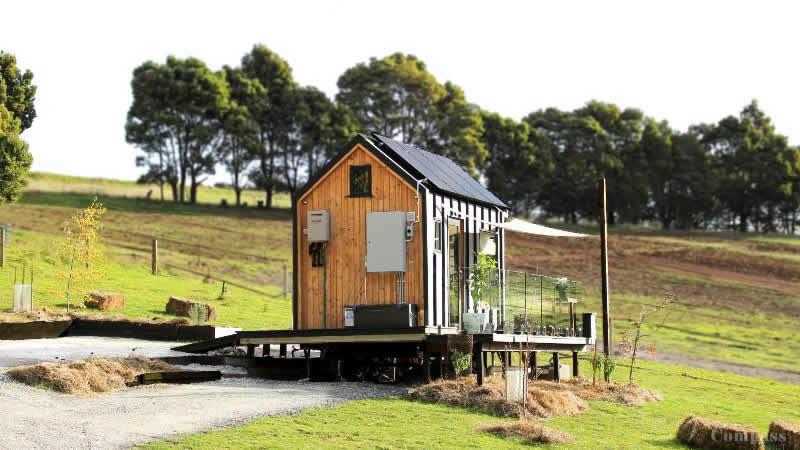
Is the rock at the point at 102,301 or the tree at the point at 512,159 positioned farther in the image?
the tree at the point at 512,159

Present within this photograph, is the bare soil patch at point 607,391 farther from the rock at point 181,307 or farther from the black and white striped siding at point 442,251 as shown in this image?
the rock at point 181,307

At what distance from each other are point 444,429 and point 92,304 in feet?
58.3

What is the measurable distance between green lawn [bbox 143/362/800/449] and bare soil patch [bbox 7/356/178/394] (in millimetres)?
3550

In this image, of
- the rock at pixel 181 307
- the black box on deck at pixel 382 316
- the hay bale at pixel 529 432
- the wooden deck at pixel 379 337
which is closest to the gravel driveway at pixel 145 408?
the wooden deck at pixel 379 337

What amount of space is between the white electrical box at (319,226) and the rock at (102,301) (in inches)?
444

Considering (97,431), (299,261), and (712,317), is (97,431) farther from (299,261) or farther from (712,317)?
(712,317)

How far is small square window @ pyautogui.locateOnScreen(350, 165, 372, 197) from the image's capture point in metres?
20.6

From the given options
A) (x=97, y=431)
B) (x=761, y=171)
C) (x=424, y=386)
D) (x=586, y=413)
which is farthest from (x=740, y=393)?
(x=761, y=171)

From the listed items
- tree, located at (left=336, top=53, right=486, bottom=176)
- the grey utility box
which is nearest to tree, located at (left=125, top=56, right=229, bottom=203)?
tree, located at (left=336, top=53, right=486, bottom=176)

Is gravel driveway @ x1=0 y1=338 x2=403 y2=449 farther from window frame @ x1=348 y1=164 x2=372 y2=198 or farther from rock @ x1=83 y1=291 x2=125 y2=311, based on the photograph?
rock @ x1=83 y1=291 x2=125 y2=311

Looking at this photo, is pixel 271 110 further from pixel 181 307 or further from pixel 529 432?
pixel 529 432

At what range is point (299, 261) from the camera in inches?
834

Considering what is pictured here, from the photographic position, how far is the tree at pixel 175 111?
72500 millimetres

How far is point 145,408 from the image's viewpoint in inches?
582
